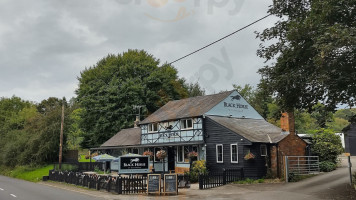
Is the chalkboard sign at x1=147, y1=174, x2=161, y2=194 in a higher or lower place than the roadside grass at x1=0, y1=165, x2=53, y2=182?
higher

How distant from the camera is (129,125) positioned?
46.4 m

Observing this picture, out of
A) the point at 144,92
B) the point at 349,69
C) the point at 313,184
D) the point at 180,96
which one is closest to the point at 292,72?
the point at 349,69

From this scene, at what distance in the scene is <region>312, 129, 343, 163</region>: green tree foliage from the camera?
91.7ft

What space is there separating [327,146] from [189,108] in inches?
509

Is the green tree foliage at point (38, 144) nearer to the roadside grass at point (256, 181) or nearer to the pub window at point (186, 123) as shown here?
the pub window at point (186, 123)

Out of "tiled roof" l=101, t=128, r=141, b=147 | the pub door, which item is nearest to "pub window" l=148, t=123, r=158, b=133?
"tiled roof" l=101, t=128, r=141, b=147

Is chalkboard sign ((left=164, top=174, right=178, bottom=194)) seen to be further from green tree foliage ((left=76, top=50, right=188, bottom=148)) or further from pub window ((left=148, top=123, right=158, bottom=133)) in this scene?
green tree foliage ((left=76, top=50, right=188, bottom=148))

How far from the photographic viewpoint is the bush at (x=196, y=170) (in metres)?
25.3

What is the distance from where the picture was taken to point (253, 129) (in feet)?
93.0

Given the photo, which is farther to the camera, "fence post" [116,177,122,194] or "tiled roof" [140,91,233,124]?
"tiled roof" [140,91,233,124]

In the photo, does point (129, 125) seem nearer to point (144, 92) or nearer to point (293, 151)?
point (144, 92)

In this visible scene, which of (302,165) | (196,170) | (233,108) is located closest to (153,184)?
(196,170)

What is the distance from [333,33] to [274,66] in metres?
6.15

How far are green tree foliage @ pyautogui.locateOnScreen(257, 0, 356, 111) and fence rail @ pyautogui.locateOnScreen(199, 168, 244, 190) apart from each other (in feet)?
21.3
